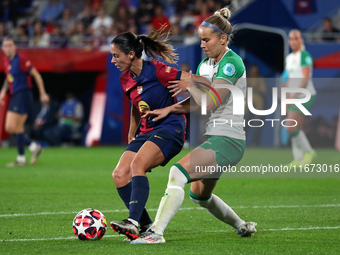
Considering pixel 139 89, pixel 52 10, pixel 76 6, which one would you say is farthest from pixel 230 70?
pixel 52 10

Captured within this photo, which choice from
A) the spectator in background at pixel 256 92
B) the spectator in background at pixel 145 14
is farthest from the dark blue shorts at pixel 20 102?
the spectator in background at pixel 145 14

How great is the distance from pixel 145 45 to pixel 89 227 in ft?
6.04

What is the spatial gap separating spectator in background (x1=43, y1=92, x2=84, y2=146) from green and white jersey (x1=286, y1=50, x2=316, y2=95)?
9.27 meters

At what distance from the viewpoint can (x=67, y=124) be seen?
2081cm

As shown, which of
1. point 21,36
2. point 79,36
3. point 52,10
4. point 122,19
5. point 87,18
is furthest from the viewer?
point 52,10

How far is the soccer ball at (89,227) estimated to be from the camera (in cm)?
595

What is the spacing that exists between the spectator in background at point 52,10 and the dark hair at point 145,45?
18863mm

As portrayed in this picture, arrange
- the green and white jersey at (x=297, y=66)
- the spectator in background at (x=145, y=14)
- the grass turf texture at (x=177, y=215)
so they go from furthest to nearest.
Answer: the spectator in background at (x=145, y=14) < the green and white jersey at (x=297, y=66) < the grass turf texture at (x=177, y=215)

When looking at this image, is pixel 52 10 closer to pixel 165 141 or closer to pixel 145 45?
pixel 145 45

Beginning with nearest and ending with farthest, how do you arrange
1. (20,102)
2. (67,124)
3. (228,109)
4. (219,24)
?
(228,109) < (219,24) < (20,102) < (67,124)

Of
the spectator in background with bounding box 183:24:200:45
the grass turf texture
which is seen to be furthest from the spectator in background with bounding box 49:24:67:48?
the grass turf texture

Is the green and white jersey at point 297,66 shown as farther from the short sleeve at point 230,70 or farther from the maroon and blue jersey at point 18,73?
the short sleeve at point 230,70

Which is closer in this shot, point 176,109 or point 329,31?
point 176,109

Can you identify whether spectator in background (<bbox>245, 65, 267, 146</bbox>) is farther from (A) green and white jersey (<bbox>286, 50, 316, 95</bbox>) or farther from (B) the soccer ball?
(B) the soccer ball
